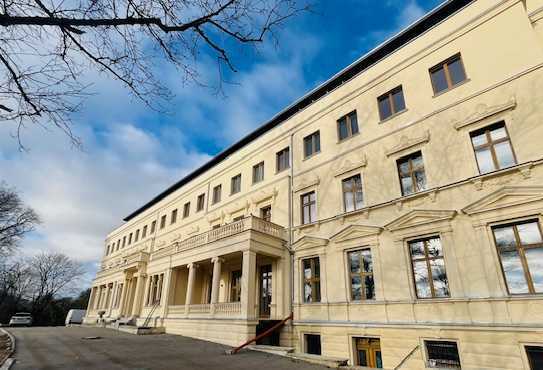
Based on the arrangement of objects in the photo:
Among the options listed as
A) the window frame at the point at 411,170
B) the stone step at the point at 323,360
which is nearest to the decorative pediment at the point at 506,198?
the window frame at the point at 411,170

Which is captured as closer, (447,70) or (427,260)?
(427,260)

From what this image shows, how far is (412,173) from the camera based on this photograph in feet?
38.8

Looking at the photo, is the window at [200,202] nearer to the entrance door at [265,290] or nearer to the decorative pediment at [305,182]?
the entrance door at [265,290]

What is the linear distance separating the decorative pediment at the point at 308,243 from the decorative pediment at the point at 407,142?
4.97 metres

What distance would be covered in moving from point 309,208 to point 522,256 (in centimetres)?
897

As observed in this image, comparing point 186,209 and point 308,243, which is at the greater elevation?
point 186,209

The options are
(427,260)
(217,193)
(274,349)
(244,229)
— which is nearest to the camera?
(427,260)

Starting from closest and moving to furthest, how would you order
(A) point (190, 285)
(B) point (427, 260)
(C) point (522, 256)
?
(C) point (522, 256), (B) point (427, 260), (A) point (190, 285)

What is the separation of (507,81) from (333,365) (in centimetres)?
1093

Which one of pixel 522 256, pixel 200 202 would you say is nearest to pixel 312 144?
pixel 522 256

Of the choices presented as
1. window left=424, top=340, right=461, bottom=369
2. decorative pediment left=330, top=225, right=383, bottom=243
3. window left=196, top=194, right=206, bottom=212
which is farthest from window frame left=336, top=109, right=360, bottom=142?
window left=196, top=194, right=206, bottom=212

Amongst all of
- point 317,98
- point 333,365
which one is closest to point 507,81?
point 317,98

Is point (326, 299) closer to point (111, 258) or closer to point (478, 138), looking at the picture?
point (478, 138)

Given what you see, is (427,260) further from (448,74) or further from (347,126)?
(347,126)
